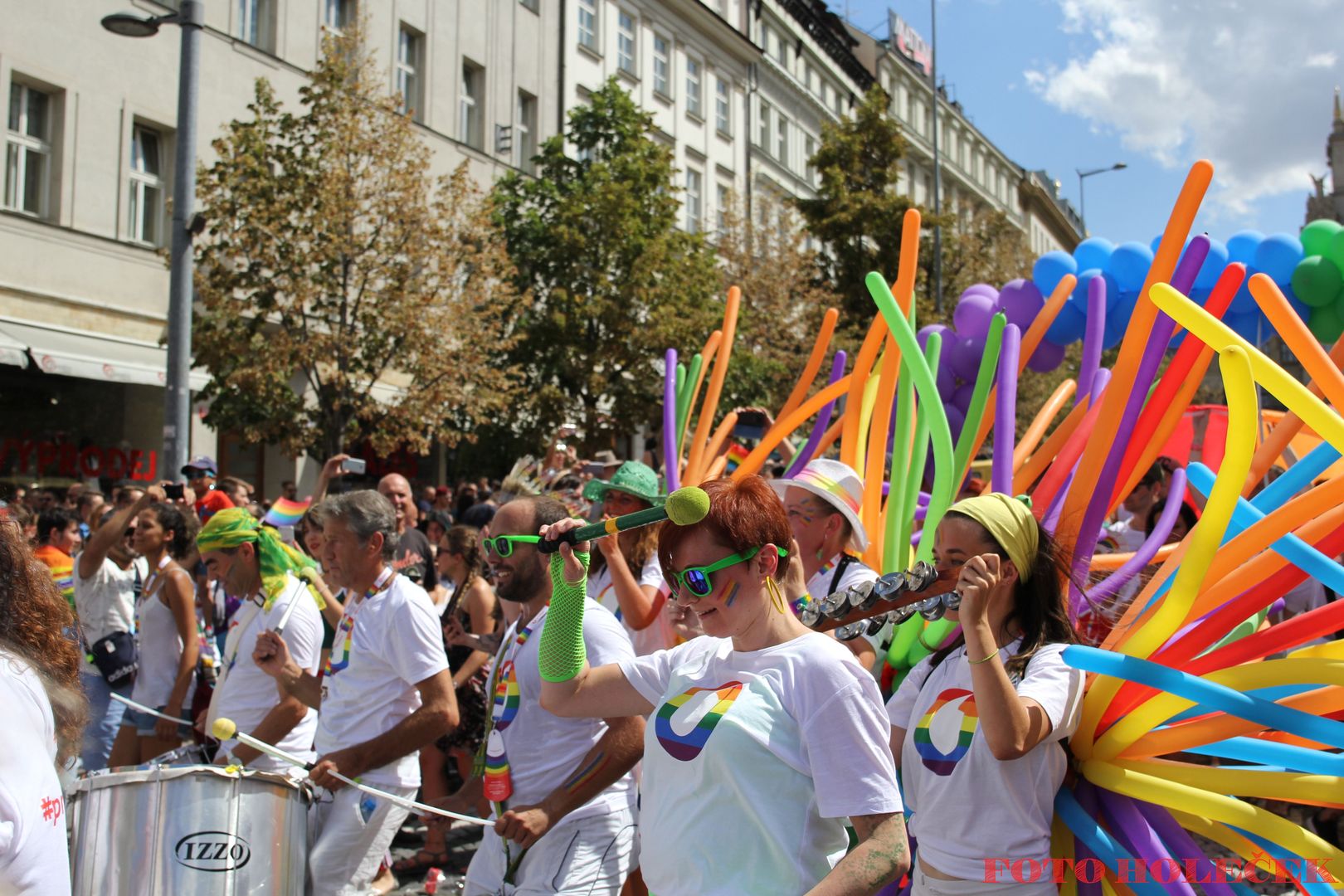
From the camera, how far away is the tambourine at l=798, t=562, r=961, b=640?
8.07 ft

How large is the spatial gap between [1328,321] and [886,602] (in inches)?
226

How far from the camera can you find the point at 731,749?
204 cm

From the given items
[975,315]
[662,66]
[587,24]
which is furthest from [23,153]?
[662,66]

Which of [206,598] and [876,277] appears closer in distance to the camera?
[876,277]

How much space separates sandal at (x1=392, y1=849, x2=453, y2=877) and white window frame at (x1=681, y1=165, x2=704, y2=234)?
2385 cm

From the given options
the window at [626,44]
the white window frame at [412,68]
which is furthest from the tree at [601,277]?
the window at [626,44]

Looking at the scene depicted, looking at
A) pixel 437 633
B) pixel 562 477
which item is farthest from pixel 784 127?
pixel 437 633

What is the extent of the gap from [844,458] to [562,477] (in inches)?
80.9

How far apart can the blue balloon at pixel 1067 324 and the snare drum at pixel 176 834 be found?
21.3ft

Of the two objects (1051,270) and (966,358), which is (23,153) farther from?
(1051,270)

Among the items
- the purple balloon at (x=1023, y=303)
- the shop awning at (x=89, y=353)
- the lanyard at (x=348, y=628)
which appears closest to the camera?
the lanyard at (x=348, y=628)

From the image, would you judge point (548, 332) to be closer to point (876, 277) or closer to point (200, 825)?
point (876, 277)

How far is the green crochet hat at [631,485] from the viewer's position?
4.34 m

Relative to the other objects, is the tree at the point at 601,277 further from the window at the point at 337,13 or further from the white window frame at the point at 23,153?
the white window frame at the point at 23,153
